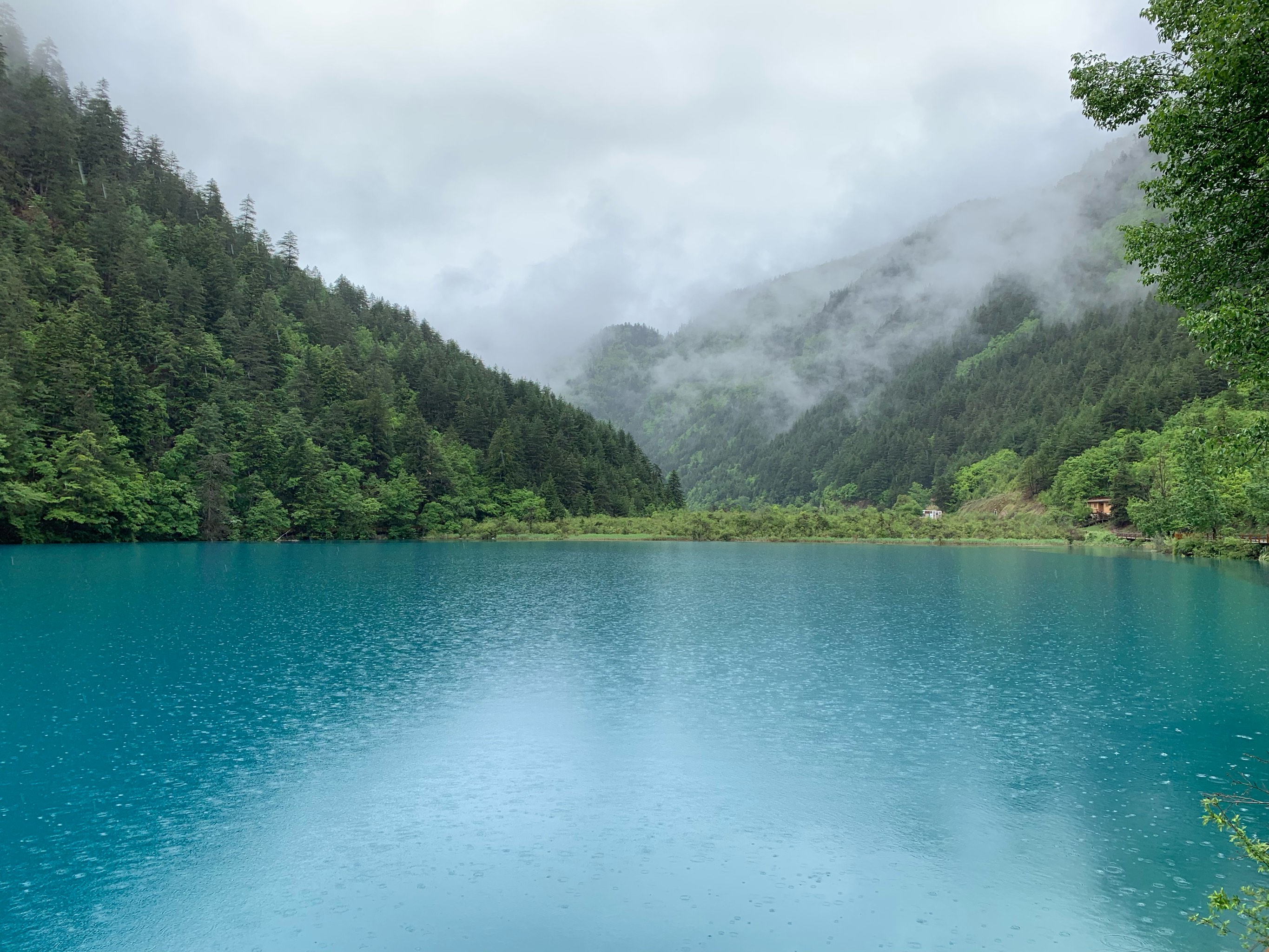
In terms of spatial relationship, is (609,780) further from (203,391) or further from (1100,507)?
(1100,507)

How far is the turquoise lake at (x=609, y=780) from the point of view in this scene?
9.48 m

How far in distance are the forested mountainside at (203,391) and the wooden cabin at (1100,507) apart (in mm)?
65014

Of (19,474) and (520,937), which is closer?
(520,937)

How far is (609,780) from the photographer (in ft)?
46.4

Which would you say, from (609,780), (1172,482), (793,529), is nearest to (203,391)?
(793,529)

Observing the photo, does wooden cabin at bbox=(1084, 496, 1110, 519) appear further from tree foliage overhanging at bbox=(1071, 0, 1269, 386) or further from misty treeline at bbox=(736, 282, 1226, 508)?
tree foliage overhanging at bbox=(1071, 0, 1269, 386)

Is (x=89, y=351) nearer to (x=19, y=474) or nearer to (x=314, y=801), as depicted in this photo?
(x=19, y=474)

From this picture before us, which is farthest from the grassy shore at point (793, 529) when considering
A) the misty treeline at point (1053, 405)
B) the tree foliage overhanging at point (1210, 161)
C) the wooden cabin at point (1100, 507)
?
the tree foliage overhanging at point (1210, 161)

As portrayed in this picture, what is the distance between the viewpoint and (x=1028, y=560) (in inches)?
2793

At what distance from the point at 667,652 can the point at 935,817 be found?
1397 centimetres

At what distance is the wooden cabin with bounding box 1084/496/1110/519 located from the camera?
107 metres

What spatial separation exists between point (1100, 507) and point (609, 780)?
379 feet

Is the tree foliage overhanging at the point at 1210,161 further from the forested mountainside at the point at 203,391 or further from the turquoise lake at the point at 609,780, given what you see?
the forested mountainside at the point at 203,391

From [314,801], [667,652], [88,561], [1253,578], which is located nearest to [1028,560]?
[1253,578]
